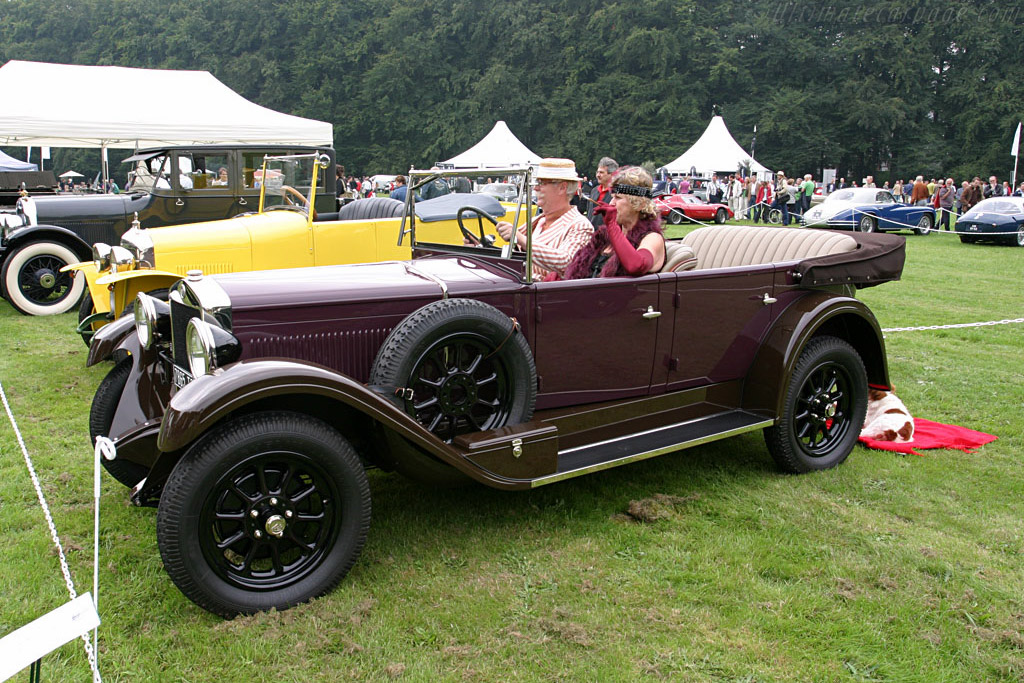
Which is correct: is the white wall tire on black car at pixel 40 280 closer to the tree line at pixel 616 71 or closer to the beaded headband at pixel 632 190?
the beaded headband at pixel 632 190

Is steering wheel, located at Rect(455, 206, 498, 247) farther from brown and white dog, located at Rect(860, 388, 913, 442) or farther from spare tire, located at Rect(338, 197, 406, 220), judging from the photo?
spare tire, located at Rect(338, 197, 406, 220)

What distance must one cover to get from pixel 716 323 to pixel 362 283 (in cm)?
189

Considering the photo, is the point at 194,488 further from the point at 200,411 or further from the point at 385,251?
the point at 385,251

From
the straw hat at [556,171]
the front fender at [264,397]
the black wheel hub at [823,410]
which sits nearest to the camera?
the front fender at [264,397]

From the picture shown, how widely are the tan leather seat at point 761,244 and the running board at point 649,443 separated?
1114 millimetres

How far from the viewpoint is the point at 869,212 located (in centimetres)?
2092

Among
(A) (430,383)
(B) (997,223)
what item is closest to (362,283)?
(A) (430,383)

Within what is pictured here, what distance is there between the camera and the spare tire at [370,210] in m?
7.25

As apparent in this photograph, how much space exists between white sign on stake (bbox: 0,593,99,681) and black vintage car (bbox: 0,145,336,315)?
7.61 m

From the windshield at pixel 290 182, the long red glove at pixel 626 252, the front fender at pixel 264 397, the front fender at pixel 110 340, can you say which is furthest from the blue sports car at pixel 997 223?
the front fender at pixel 110 340

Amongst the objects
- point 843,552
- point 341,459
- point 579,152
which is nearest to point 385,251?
point 341,459

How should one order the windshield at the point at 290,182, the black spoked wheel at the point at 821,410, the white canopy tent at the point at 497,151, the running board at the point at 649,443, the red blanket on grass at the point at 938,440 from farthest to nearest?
1. the white canopy tent at the point at 497,151
2. the windshield at the point at 290,182
3. the red blanket on grass at the point at 938,440
4. the black spoked wheel at the point at 821,410
5. the running board at the point at 649,443

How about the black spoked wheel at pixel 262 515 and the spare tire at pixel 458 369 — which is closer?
the black spoked wheel at pixel 262 515

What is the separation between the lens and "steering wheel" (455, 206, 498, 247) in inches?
161
